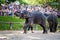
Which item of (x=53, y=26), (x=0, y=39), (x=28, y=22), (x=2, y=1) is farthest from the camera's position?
(x=2, y=1)

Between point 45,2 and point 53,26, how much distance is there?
50.7ft

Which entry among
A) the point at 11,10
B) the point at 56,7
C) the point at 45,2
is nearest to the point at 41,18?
the point at 11,10

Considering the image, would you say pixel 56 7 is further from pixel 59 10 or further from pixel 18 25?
pixel 18 25

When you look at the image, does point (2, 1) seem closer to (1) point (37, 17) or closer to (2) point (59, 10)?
(1) point (37, 17)

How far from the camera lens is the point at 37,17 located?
1733 centimetres

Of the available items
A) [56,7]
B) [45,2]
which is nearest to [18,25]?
[56,7]

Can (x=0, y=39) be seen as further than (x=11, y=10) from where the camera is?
No

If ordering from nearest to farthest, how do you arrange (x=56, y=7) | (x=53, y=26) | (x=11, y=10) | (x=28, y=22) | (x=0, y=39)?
(x=0, y=39) → (x=28, y=22) → (x=53, y=26) → (x=11, y=10) → (x=56, y=7)

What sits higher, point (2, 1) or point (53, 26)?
point (2, 1)

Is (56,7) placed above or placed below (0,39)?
above

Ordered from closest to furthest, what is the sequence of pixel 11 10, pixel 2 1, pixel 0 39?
1. pixel 0 39
2. pixel 2 1
3. pixel 11 10

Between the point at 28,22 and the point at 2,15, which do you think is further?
the point at 2,15

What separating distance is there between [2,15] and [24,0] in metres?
18.7

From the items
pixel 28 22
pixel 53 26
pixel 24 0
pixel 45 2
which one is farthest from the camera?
pixel 24 0
